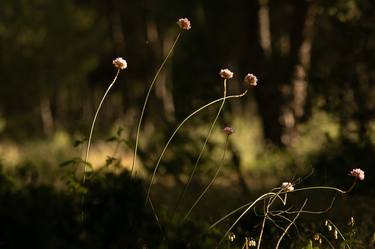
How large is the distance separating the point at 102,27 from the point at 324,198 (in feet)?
71.7

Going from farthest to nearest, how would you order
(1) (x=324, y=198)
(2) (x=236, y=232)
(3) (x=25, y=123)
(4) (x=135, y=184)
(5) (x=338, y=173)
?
1. (3) (x=25, y=123)
2. (5) (x=338, y=173)
3. (1) (x=324, y=198)
4. (4) (x=135, y=184)
5. (2) (x=236, y=232)

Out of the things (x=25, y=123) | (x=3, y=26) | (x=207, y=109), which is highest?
(x=3, y=26)

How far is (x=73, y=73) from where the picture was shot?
2725 centimetres

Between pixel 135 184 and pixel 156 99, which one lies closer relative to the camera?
pixel 135 184

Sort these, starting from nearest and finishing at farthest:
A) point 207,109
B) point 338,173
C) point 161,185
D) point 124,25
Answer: point 338,173, point 207,109, point 161,185, point 124,25

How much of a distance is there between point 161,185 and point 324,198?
12.6 feet

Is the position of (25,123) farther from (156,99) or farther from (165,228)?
(165,228)

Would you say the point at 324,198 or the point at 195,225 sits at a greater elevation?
the point at 195,225

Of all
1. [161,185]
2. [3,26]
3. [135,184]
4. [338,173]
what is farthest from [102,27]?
[135,184]

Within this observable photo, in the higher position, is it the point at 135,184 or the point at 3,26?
the point at 3,26

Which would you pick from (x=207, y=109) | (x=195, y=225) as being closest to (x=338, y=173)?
(x=207, y=109)

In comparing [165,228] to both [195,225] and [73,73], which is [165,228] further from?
[73,73]

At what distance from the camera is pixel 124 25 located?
2714 centimetres

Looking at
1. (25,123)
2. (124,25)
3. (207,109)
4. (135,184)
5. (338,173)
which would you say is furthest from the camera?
(25,123)
